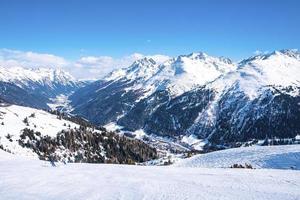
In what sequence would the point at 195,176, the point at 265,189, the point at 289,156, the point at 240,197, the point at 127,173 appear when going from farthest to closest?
1. the point at 289,156
2. the point at 127,173
3. the point at 195,176
4. the point at 265,189
5. the point at 240,197

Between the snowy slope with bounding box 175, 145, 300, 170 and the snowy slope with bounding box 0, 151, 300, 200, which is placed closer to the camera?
the snowy slope with bounding box 0, 151, 300, 200

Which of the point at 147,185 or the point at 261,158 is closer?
the point at 147,185

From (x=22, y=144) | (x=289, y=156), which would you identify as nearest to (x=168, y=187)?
(x=289, y=156)

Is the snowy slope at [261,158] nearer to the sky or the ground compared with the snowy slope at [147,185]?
nearer to the sky

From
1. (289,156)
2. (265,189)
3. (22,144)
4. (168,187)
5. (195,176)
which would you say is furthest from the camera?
(22,144)

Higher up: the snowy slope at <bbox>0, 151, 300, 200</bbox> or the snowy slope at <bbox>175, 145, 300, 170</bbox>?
the snowy slope at <bbox>175, 145, 300, 170</bbox>

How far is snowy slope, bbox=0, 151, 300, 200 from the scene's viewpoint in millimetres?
27562

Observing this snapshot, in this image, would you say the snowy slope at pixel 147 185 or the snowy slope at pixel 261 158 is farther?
the snowy slope at pixel 261 158

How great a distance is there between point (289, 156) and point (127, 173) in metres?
27.2

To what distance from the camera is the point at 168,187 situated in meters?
30.5

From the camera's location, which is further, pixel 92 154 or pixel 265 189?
pixel 92 154

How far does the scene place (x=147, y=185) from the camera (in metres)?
31.7

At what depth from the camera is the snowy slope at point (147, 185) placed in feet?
90.4

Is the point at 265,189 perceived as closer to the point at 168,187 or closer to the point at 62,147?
the point at 168,187
